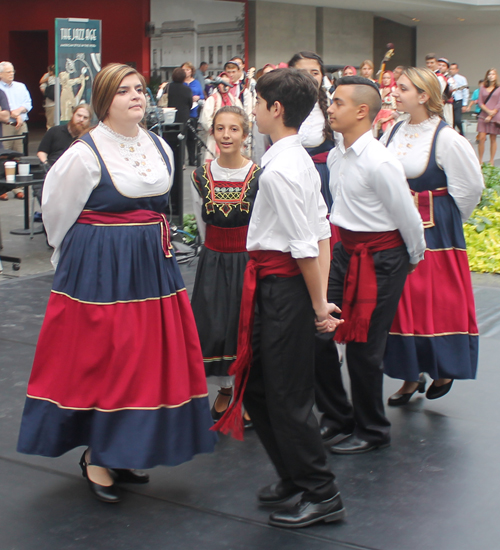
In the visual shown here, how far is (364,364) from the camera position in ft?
11.0

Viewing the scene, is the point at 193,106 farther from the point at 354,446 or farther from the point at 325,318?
the point at 325,318

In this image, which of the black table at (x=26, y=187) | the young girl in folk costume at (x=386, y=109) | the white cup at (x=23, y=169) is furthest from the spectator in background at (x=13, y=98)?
the young girl in folk costume at (x=386, y=109)

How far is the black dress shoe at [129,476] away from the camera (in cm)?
316

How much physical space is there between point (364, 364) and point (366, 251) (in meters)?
Answer: 0.50

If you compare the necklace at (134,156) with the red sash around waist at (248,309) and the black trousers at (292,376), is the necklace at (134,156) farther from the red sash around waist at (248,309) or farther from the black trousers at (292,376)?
the black trousers at (292,376)

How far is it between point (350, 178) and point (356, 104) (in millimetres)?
313

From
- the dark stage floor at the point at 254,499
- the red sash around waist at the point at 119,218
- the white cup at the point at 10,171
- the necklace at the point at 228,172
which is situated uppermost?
the white cup at the point at 10,171

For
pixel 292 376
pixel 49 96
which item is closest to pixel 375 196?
pixel 292 376

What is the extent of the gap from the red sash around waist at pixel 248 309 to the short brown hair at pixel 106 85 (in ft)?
2.68

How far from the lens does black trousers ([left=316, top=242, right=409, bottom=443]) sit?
3.34 metres

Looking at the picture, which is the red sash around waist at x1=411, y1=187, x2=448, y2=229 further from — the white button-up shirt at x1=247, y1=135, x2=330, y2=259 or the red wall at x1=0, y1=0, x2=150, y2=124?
the red wall at x1=0, y1=0, x2=150, y2=124

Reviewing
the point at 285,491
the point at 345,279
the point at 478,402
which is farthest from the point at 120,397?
the point at 478,402

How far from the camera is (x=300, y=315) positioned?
267cm

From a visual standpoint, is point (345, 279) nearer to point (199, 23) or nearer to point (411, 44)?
point (199, 23)
